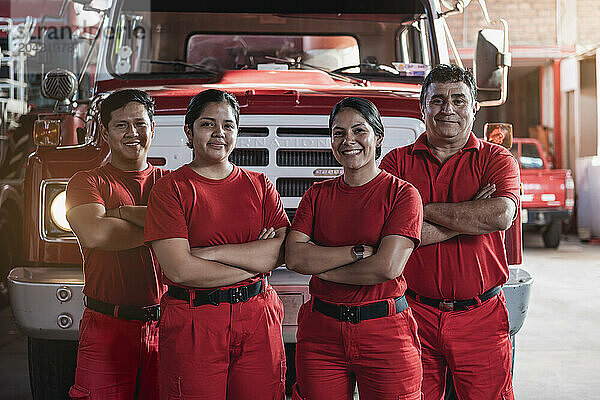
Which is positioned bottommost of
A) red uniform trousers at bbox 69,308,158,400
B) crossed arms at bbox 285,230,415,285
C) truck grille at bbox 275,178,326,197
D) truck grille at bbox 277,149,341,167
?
red uniform trousers at bbox 69,308,158,400

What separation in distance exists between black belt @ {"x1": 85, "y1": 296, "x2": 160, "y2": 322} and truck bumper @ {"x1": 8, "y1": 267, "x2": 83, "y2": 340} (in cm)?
43

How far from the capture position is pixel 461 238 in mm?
2656

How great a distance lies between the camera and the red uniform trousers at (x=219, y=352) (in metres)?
2.35

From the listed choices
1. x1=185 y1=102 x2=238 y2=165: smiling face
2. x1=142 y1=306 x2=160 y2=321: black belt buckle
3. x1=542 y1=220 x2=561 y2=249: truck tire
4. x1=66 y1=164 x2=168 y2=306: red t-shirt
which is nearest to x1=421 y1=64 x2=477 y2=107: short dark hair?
x1=185 y1=102 x2=238 y2=165: smiling face

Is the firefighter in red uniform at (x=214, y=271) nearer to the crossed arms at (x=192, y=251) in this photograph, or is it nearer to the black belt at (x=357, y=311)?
the crossed arms at (x=192, y=251)

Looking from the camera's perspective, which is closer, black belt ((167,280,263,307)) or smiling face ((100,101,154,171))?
black belt ((167,280,263,307))

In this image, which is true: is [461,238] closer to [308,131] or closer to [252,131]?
[308,131]

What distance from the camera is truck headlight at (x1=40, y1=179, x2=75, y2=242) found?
127 inches

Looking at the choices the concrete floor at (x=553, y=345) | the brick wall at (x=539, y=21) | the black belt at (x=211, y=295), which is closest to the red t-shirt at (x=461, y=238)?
the black belt at (x=211, y=295)

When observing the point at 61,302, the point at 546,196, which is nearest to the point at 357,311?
the point at 61,302

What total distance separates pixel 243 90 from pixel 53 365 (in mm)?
1511

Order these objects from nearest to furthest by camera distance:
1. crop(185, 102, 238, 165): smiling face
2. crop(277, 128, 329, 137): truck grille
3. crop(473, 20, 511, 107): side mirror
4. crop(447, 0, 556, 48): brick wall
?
crop(185, 102, 238, 165): smiling face
crop(277, 128, 329, 137): truck grille
crop(473, 20, 511, 107): side mirror
crop(447, 0, 556, 48): brick wall

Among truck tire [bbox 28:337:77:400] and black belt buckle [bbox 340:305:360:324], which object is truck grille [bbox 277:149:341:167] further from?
truck tire [bbox 28:337:77:400]

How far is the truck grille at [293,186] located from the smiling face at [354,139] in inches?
37.2
